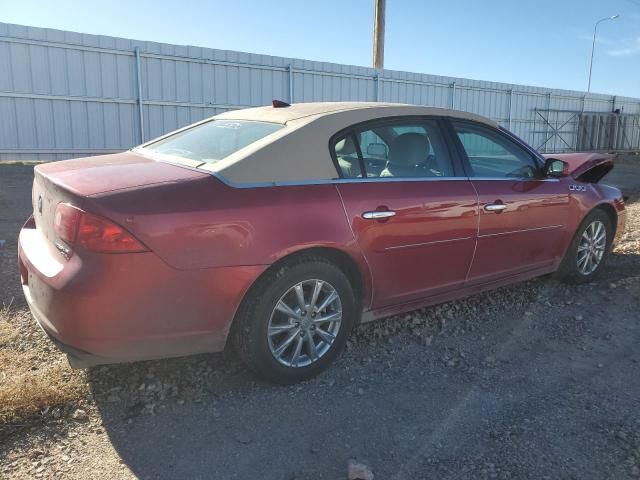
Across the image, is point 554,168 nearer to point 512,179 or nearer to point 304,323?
point 512,179

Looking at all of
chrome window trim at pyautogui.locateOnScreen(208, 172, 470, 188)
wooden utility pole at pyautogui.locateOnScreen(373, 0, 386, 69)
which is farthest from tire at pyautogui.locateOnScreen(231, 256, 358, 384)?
wooden utility pole at pyautogui.locateOnScreen(373, 0, 386, 69)

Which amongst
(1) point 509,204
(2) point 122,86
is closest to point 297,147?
(1) point 509,204

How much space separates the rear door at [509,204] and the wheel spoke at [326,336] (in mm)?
1243

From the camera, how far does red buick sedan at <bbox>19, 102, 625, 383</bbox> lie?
2596 millimetres

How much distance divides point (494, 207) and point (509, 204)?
19cm

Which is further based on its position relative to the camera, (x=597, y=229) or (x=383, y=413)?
(x=597, y=229)

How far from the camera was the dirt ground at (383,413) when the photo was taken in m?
2.51

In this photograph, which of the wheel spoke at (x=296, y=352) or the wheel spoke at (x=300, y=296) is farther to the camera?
the wheel spoke at (x=296, y=352)

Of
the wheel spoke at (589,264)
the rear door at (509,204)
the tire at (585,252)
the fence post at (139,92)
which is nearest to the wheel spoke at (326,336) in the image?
the rear door at (509,204)

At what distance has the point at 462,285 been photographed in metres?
3.93

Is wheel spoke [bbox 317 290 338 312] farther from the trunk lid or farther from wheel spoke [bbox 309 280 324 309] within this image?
the trunk lid

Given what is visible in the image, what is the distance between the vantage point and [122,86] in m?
13.7

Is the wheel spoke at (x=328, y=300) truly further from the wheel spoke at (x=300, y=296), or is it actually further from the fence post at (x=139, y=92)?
the fence post at (x=139, y=92)

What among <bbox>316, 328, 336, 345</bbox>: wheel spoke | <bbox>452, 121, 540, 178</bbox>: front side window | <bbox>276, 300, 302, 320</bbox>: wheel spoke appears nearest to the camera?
<bbox>276, 300, 302, 320</bbox>: wheel spoke
